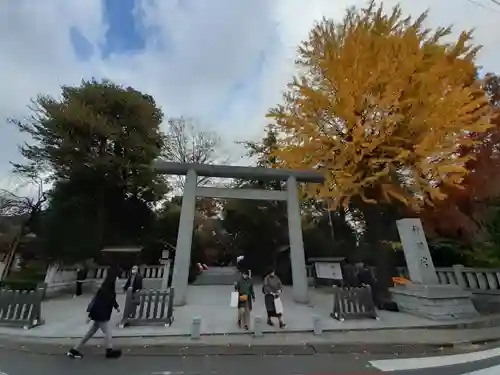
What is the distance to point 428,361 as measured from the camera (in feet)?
18.4

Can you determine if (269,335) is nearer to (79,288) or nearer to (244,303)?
(244,303)

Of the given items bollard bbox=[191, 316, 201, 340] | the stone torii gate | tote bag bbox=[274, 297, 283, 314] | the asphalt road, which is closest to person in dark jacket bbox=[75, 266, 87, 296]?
the stone torii gate

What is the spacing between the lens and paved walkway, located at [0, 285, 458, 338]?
286 inches

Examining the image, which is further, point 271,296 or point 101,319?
point 271,296

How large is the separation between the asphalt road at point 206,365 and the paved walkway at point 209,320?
137 cm

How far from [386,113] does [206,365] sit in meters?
10.2

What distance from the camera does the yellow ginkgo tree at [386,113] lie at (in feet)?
36.2

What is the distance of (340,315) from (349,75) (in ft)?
27.6

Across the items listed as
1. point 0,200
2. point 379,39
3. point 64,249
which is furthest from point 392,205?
point 0,200

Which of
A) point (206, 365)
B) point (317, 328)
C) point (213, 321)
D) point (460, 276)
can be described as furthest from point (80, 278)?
point (460, 276)

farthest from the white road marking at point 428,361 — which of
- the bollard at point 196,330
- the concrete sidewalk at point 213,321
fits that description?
the bollard at point 196,330

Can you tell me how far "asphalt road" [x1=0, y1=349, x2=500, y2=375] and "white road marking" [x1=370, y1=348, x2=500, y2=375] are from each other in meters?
0.17

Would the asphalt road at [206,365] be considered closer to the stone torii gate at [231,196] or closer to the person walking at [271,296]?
the person walking at [271,296]

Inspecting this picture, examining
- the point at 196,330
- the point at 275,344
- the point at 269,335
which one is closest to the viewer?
the point at 275,344
